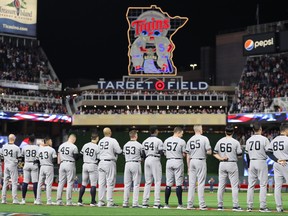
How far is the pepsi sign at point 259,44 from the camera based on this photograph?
6406cm

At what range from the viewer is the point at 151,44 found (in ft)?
225

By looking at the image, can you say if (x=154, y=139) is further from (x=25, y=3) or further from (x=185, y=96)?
(x=25, y=3)

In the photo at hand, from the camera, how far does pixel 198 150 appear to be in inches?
693

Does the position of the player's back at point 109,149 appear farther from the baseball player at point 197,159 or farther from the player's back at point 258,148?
the player's back at point 258,148

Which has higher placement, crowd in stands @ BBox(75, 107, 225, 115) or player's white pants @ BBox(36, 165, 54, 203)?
crowd in stands @ BBox(75, 107, 225, 115)

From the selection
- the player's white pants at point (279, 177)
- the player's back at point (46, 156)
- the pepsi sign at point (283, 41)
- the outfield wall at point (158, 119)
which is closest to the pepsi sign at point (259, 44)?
the pepsi sign at point (283, 41)

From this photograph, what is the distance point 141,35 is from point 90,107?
1207 cm

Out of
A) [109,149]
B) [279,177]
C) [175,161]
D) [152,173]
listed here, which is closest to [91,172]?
[109,149]

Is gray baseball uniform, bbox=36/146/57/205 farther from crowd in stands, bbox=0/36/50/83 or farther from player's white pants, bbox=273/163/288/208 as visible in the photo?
crowd in stands, bbox=0/36/50/83

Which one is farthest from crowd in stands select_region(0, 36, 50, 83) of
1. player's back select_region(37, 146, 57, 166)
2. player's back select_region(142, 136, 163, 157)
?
player's back select_region(142, 136, 163, 157)

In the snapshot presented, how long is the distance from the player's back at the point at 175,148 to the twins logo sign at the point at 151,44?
50.4m

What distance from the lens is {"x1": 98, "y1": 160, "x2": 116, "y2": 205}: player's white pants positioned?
738 inches

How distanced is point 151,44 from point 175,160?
Result: 51.2 metres

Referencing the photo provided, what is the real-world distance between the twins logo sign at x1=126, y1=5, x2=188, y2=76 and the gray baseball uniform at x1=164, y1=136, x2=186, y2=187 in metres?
50.4
